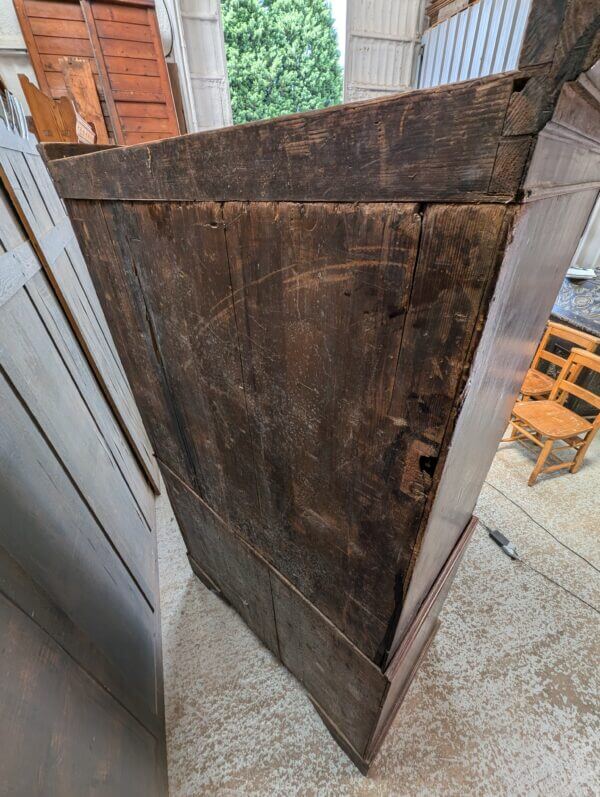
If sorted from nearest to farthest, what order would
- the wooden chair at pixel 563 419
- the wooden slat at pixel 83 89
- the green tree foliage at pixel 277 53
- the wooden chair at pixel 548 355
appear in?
1. the wooden chair at pixel 563 419
2. the wooden chair at pixel 548 355
3. the wooden slat at pixel 83 89
4. the green tree foliage at pixel 277 53

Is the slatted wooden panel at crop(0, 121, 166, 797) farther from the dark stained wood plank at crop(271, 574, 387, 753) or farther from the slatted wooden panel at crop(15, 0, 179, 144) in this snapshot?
the slatted wooden panel at crop(15, 0, 179, 144)

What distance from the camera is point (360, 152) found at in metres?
0.39

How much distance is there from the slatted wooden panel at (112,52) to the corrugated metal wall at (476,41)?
9.32ft

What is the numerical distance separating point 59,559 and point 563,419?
297cm

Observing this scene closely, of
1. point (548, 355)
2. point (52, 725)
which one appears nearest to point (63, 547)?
point (52, 725)

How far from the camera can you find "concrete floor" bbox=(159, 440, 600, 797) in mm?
1264

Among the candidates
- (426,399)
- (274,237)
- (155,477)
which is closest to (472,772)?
(426,399)

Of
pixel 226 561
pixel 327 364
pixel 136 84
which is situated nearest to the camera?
pixel 327 364

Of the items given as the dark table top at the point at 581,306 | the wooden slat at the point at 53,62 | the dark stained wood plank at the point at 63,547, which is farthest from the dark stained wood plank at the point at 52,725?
the wooden slat at the point at 53,62

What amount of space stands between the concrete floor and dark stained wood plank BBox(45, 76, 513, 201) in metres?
1.86

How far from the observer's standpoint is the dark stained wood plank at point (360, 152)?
1.06 feet

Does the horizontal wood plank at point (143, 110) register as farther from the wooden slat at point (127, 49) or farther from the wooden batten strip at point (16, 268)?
the wooden batten strip at point (16, 268)

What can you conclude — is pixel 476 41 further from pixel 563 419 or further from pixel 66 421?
pixel 66 421

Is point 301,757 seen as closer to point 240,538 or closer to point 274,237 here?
point 240,538
